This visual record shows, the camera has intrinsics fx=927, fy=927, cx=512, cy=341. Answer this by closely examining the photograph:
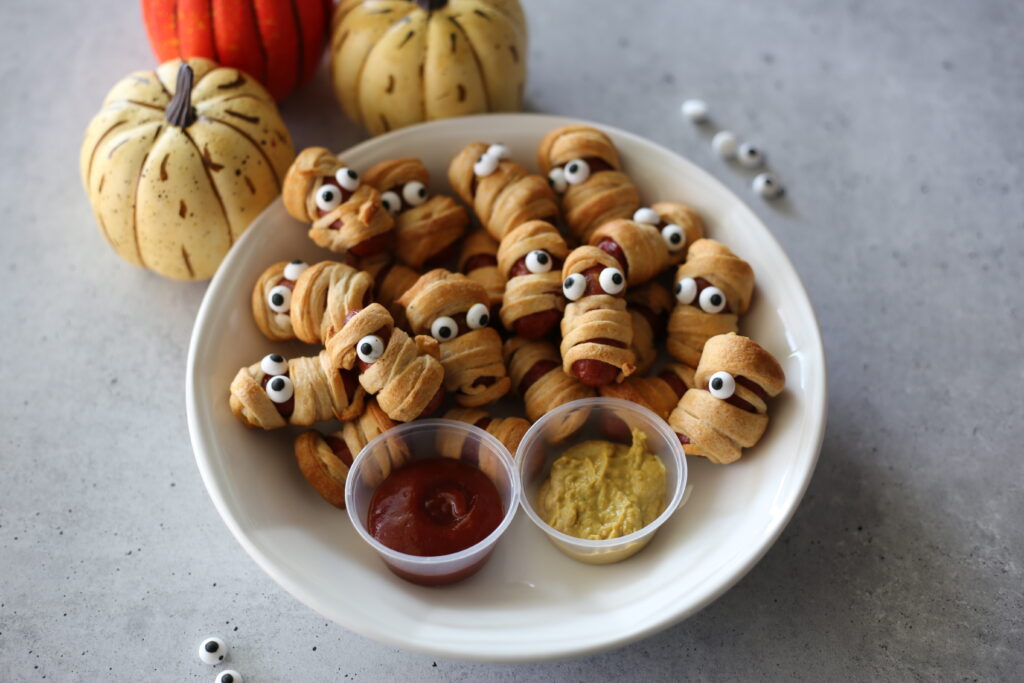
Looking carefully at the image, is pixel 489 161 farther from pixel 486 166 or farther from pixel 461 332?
pixel 461 332

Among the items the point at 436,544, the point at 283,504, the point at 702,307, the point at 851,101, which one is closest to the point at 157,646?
the point at 283,504

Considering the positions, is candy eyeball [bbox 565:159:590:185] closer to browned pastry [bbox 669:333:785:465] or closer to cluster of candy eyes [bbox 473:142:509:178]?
cluster of candy eyes [bbox 473:142:509:178]

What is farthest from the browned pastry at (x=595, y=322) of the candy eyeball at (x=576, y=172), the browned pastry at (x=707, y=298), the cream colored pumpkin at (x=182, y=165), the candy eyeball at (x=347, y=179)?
the cream colored pumpkin at (x=182, y=165)

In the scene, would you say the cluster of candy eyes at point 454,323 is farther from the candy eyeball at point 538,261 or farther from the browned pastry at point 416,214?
the browned pastry at point 416,214

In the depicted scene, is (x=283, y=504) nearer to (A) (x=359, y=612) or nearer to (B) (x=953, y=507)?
(A) (x=359, y=612)

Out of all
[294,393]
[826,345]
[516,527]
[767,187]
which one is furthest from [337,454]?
[767,187]

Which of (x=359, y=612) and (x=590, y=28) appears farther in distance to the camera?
(x=590, y=28)
